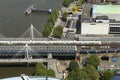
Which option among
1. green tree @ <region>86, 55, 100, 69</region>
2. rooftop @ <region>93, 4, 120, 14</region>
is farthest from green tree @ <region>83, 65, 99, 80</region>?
rooftop @ <region>93, 4, 120, 14</region>

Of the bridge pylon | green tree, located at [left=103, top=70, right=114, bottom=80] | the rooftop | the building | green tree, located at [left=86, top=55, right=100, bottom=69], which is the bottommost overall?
green tree, located at [left=103, top=70, right=114, bottom=80]

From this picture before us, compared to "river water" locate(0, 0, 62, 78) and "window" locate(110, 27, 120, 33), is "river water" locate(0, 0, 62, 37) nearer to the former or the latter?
"river water" locate(0, 0, 62, 78)

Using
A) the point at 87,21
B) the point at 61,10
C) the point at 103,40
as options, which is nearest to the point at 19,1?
the point at 61,10

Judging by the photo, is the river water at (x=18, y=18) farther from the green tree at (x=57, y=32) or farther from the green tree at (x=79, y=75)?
the green tree at (x=79, y=75)

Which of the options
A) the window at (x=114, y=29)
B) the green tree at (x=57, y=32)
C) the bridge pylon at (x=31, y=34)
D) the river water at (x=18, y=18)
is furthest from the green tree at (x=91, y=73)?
the window at (x=114, y=29)

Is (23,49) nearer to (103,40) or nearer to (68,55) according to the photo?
(68,55)

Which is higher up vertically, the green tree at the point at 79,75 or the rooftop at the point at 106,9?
the rooftop at the point at 106,9

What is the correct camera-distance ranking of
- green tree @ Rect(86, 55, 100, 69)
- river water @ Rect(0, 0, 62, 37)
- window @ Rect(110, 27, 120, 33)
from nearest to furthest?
green tree @ Rect(86, 55, 100, 69) < window @ Rect(110, 27, 120, 33) < river water @ Rect(0, 0, 62, 37)
